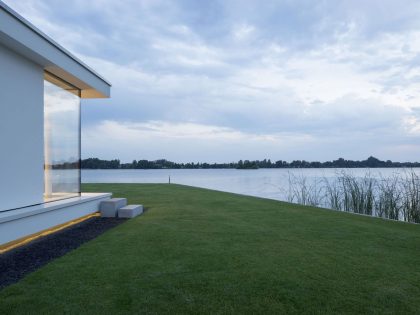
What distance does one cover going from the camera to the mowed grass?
206 centimetres

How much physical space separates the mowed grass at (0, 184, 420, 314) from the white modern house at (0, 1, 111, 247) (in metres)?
1.16

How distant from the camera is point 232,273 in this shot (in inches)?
105

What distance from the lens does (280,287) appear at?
2.36 metres

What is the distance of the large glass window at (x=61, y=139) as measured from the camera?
5.15 m

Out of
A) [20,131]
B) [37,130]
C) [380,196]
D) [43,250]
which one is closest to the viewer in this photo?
[43,250]

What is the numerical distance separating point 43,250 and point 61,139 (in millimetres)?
2674

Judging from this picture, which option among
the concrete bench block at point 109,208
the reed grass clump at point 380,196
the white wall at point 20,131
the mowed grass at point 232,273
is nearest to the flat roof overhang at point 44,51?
the white wall at point 20,131

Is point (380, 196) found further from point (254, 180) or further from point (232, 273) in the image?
point (254, 180)

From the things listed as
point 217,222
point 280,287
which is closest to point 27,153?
point 217,222

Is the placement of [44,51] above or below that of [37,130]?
above

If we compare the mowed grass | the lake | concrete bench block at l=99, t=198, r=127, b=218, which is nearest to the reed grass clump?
the lake

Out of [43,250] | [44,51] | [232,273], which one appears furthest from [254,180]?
[232,273]

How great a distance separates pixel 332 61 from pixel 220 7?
177 inches

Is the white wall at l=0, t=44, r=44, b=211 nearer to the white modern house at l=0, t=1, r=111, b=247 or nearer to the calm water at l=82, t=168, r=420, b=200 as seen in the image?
the white modern house at l=0, t=1, r=111, b=247
